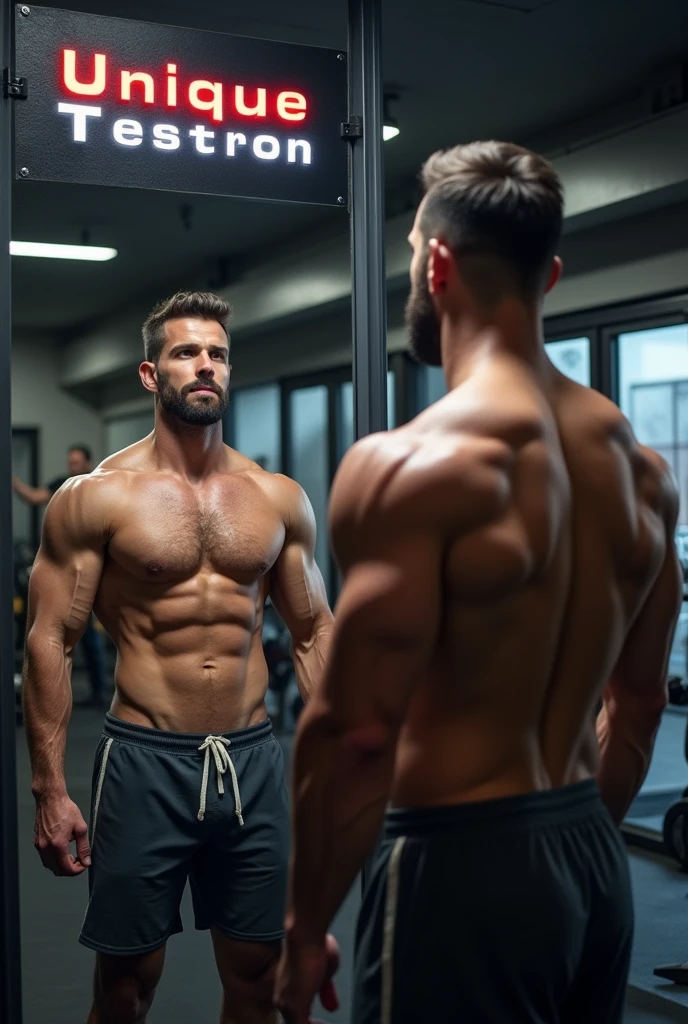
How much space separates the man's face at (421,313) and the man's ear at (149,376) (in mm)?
1054

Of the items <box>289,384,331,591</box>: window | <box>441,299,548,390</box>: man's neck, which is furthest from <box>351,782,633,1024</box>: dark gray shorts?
<box>289,384,331,591</box>: window

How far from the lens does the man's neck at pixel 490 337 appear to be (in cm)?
124

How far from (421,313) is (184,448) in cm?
107

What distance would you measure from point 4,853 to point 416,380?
4.86 meters

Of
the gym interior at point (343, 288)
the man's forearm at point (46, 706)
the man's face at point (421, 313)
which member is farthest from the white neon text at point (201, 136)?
the man's face at point (421, 313)

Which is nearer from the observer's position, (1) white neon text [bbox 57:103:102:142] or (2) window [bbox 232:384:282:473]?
(1) white neon text [bbox 57:103:102:142]

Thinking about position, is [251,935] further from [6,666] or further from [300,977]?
[300,977]

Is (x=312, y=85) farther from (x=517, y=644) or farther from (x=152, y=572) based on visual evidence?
(x=517, y=644)

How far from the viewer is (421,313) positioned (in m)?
1.28

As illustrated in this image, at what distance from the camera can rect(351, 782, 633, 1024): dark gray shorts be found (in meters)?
1.17

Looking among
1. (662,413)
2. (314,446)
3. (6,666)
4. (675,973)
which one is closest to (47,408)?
(6,666)

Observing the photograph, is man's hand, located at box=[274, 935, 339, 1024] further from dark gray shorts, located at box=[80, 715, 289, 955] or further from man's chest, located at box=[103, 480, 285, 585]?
man's chest, located at box=[103, 480, 285, 585]

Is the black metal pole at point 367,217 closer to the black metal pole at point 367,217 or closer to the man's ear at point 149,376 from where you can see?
the black metal pole at point 367,217

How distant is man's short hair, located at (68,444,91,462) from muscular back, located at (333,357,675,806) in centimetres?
118
